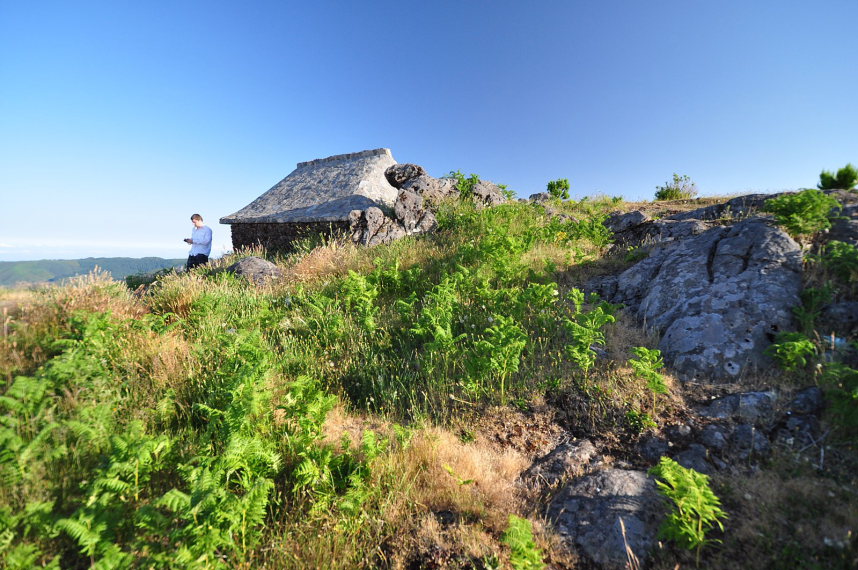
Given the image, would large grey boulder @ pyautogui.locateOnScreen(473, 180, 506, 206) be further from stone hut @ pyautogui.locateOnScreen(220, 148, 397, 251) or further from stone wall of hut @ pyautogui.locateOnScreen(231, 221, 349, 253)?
stone wall of hut @ pyautogui.locateOnScreen(231, 221, 349, 253)

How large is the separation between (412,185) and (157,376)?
1121cm

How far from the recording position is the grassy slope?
196 centimetres

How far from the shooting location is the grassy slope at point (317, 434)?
1958 millimetres

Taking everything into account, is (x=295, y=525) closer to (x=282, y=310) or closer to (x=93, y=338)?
(x=93, y=338)

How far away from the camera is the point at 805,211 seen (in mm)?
4625

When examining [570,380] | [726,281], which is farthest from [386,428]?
[726,281]

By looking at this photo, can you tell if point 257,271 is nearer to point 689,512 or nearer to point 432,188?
point 432,188

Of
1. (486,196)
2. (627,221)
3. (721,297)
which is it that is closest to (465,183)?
(486,196)

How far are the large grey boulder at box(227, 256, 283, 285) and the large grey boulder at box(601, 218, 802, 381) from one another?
298 inches

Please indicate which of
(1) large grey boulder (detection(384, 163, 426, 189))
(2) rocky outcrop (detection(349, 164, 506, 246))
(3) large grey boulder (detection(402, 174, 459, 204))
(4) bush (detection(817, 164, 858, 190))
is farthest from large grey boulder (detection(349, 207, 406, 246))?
(4) bush (detection(817, 164, 858, 190))

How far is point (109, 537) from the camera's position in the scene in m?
1.82

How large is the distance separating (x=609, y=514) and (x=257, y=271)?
8635mm

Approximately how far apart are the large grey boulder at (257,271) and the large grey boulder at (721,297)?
24.8 ft

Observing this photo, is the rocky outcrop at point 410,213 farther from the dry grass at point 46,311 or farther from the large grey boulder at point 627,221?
the dry grass at point 46,311
